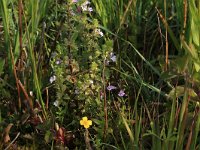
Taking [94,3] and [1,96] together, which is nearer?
[1,96]

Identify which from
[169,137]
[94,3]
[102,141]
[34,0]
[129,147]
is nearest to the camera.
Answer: [169,137]

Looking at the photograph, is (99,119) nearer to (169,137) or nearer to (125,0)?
(169,137)

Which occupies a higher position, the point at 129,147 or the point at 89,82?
the point at 89,82

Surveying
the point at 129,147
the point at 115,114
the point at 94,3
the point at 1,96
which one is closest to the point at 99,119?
the point at 115,114

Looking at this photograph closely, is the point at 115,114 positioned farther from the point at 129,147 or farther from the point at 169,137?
the point at 169,137

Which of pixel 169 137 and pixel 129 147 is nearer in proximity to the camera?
pixel 169 137

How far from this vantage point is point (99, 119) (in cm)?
194

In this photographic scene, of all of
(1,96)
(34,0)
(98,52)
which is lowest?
(1,96)

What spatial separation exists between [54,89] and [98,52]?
0.31m

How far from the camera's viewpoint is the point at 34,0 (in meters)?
1.97

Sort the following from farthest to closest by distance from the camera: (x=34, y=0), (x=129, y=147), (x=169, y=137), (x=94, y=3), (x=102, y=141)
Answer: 1. (x=94, y=3)
2. (x=34, y=0)
3. (x=102, y=141)
4. (x=129, y=147)
5. (x=169, y=137)

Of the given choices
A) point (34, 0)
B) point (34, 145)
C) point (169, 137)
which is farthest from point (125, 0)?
point (169, 137)

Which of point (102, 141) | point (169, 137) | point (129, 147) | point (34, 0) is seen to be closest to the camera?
point (169, 137)

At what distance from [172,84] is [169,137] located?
0.59m
